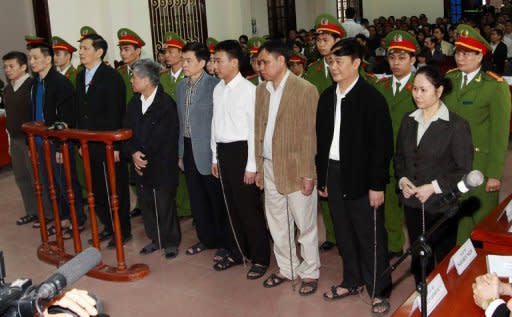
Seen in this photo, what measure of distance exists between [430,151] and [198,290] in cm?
149

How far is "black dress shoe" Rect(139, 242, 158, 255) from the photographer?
13.9 feet

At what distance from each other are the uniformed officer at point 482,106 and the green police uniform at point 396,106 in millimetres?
256

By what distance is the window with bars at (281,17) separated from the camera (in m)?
13.8

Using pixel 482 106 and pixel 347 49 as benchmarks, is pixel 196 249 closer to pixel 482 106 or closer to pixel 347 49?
pixel 347 49

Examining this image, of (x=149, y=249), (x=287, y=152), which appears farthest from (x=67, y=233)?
(x=287, y=152)

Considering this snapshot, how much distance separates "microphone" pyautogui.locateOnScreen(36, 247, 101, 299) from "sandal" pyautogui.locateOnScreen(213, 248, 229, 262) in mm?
2515

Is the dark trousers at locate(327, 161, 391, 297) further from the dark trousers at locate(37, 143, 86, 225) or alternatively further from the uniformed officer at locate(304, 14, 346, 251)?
the dark trousers at locate(37, 143, 86, 225)

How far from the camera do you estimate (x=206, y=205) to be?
412 cm

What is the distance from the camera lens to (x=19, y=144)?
5.06m

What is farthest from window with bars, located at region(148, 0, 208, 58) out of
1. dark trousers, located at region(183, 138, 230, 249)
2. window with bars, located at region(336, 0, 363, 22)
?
window with bars, located at region(336, 0, 363, 22)

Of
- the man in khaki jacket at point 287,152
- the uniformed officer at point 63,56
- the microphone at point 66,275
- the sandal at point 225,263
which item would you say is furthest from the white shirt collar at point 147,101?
the microphone at point 66,275

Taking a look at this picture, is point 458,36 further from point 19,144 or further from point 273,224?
point 19,144

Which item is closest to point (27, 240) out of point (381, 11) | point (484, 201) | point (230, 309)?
point (230, 309)

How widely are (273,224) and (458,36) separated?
4.47 ft
